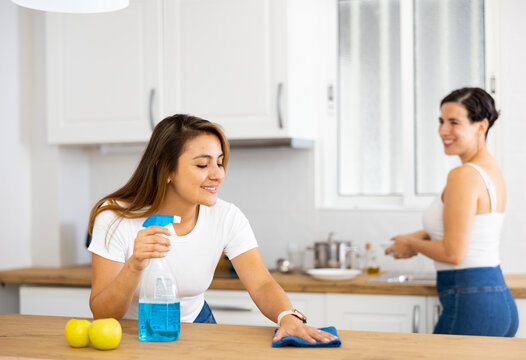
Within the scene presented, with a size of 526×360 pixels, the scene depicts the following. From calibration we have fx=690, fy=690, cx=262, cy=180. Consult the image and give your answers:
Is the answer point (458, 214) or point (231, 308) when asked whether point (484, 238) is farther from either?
point (231, 308)

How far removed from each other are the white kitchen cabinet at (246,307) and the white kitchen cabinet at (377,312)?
0.06m

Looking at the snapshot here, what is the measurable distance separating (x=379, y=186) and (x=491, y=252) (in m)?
1.12

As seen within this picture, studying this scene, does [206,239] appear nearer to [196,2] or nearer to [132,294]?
[132,294]

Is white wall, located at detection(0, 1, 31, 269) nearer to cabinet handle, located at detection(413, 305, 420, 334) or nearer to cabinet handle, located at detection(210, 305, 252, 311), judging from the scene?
cabinet handle, located at detection(210, 305, 252, 311)

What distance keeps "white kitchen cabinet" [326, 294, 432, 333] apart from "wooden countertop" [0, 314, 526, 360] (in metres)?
1.20

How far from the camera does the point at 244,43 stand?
3.36m

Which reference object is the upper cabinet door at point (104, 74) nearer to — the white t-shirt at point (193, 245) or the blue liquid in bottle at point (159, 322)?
the white t-shirt at point (193, 245)

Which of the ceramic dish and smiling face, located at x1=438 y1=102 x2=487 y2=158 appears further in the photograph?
the ceramic dish

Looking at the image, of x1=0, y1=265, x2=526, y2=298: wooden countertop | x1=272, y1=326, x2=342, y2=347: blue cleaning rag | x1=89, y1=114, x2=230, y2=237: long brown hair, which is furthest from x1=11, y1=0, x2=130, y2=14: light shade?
x1=0, y1=265, x2=526, y2=298: wooden countertop

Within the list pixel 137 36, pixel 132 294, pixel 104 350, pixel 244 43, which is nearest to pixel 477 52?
pixel 244 43

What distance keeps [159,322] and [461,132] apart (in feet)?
5.06

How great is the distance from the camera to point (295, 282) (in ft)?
10.2

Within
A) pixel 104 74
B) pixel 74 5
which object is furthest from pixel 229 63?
pixel 74 5

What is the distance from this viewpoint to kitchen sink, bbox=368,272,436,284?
3117 mm
